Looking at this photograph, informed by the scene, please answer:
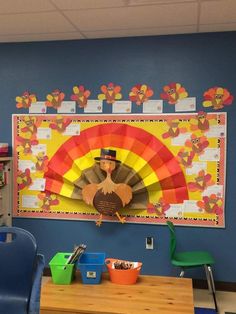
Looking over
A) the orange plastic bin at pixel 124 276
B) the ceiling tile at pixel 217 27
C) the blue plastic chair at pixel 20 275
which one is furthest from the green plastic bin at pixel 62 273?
the ceiling tile at pixel 217 27

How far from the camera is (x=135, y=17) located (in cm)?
314

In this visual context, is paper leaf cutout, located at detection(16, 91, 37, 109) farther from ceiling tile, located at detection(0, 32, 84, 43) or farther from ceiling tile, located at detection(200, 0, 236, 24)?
ceiling tile, located at detection(200, 0, 236, 24)

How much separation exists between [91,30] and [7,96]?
1210mm

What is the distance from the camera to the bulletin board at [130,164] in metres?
3.60

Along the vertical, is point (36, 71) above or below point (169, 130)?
above

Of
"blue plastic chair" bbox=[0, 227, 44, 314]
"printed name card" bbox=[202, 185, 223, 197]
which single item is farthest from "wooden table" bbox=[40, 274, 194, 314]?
"printed name card" bbox=[202, 185, 223, 197]

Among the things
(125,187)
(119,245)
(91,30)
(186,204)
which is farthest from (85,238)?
(91,30)

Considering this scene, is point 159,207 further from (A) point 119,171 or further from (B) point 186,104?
(B) point 186,104

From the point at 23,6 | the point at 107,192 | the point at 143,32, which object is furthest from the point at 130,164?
the point at 23,6

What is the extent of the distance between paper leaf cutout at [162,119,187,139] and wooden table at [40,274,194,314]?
160cm

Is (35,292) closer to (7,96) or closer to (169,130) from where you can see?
(169,130)

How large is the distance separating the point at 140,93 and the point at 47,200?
1.49 metres

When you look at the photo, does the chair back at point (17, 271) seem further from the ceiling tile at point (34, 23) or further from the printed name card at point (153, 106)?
the printed name card at point (153, 106)

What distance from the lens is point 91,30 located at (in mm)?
3508
